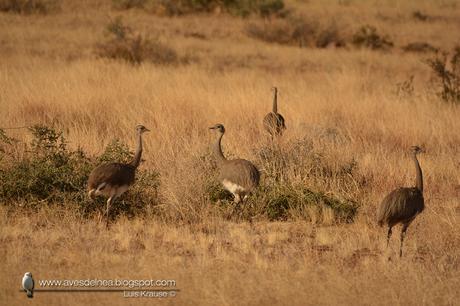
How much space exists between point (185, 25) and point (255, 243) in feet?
57.0

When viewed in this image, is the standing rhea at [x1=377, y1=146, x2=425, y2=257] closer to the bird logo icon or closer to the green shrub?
the green shrub

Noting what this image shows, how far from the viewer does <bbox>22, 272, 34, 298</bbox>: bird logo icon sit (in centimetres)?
528

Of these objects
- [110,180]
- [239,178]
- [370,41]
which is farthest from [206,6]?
[110,180]

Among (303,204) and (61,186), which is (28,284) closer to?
(61,186)

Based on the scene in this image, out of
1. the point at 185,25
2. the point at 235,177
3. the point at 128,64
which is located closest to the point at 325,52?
the point at 185,25

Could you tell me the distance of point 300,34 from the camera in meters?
22.2

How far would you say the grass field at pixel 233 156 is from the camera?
5766 mm

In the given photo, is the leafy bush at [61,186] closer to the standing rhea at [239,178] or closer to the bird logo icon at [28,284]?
the standing rhea at [239,178]

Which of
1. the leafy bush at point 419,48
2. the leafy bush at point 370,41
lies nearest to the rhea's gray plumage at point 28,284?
the leafy bush at point 370,41

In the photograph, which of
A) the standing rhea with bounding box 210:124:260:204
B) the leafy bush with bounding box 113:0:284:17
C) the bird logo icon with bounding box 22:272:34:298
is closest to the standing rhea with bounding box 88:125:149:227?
the standing rhea with bounding box 210:124:260:204

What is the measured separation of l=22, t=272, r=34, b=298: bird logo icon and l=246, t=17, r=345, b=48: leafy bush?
676 inches

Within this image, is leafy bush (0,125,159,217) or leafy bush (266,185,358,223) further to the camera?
leafy bush (266,185,358,223)

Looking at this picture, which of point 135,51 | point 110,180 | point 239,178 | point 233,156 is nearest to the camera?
point 110,180

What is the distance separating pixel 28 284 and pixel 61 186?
245 centimetres
